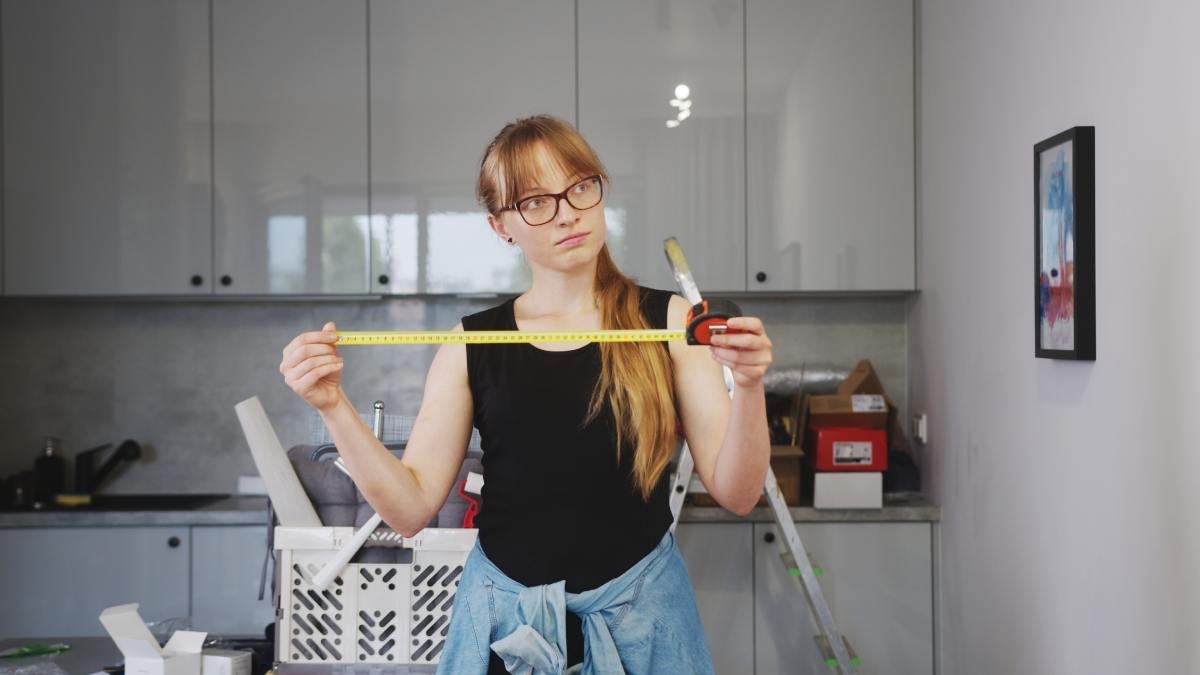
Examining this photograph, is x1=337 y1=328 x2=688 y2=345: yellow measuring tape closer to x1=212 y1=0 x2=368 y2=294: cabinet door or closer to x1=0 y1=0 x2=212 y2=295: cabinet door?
x1=212 y1=0 x2=368 y2=294: cabinet door

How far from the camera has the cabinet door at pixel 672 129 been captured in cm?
342

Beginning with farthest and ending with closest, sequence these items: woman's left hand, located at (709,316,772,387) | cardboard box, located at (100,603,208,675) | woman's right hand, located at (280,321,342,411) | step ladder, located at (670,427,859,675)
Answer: step ladder, located at (670,427,859,675) → cardboard box, located at (100,603,208,675) → woman's right hand, located at (280,321,342,411) → woman's left hand, located at (709,316,772,387)

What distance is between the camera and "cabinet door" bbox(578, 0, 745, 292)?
342 centimetres

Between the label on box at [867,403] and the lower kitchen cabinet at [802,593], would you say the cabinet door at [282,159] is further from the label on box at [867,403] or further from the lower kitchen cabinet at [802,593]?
the label on box at [867,403]

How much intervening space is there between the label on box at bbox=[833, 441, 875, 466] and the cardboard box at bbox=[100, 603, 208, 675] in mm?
1974

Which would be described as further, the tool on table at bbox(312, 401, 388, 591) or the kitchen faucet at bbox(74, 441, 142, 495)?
the kitchen faucet at bbox(74, 441, 142, 495)

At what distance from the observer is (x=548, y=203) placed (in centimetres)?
148

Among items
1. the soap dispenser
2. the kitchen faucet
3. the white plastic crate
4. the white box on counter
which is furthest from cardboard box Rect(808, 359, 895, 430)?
the soap dispenser

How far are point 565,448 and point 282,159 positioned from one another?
2.35 meters

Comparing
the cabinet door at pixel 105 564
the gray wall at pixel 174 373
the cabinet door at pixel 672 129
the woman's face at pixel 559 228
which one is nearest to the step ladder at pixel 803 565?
the cabinet door at pixel 672 129

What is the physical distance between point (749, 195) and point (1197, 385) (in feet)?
6.12

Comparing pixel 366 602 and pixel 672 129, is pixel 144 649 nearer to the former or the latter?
pixel 366 602

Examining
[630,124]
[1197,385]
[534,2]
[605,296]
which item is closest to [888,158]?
[630,124]

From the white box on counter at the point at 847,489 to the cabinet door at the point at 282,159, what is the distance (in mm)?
1599
